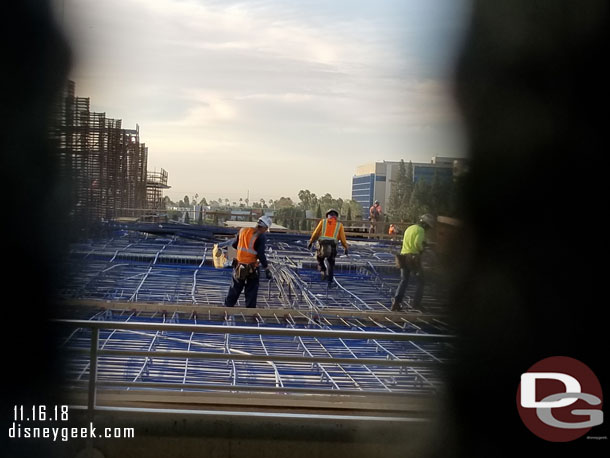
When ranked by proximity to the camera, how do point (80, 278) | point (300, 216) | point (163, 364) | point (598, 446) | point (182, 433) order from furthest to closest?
1. point (300, 216)
2. point (80, 278)
3. point (163, 364)
4. point (598, 446)
5. point (182, 433)

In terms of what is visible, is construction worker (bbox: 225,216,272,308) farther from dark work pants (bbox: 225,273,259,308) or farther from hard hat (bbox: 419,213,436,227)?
hard hat (bbox: 419,213,436,227)

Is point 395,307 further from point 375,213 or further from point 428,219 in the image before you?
A: point 428,219

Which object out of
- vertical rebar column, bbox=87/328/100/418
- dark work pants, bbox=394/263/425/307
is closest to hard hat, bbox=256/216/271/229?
dark work pants, bbox=394/263/425/307

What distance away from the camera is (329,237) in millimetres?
5082

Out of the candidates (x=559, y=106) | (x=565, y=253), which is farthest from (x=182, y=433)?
(x=559, y=106)

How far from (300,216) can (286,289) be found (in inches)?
25.2

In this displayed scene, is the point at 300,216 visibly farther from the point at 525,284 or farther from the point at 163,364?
the point at 525,284

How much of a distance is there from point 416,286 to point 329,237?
0.98 metres

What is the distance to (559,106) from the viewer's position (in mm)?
2873

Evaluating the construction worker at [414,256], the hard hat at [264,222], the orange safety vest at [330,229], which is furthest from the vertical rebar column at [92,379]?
the orange safety vest at [330,229]

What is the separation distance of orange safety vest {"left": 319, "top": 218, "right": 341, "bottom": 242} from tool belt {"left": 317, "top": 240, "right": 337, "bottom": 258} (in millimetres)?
37

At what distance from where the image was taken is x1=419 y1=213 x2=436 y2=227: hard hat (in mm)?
3391

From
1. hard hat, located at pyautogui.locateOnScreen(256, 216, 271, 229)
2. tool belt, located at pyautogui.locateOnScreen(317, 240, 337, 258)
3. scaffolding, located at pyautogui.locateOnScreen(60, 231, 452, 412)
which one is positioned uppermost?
hard hat, located at pyautogui.locateOnScreen(256, 216, 271, 229)

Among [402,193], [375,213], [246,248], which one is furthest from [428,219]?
[375,213]
